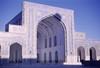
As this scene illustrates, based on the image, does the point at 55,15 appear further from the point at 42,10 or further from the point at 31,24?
the point at 31,24

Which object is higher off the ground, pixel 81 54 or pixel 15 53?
pixel 15 53

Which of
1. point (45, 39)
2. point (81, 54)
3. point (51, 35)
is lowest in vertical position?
point (81, 54)

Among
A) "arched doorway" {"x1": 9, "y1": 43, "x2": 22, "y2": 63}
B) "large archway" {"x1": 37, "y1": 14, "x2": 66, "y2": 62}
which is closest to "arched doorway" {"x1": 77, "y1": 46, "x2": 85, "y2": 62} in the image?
"large archway" {"x1": 37, "y1": 14, "x2": 66, "y2": 62}

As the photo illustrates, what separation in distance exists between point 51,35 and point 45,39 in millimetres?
2853

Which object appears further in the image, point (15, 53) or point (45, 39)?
point (45, 39)

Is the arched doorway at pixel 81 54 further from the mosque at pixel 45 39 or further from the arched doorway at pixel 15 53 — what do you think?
the arched doorway at pixel 15 53

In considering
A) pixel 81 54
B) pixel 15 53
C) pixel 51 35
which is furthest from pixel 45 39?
pixel 81 54

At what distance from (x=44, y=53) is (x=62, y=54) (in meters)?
6.90

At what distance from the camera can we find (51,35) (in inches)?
1289

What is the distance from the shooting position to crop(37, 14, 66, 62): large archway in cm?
2923

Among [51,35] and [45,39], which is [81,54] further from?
[45,39]

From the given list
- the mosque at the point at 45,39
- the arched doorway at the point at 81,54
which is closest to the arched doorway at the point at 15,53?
the mosque at the point at 45,39

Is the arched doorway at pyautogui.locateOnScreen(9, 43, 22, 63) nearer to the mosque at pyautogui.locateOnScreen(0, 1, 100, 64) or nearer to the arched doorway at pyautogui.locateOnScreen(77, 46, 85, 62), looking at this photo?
the mosque at pyautogui.locateOnScreen(0, 1, 100, 64)

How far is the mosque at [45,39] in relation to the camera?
80.3ft
